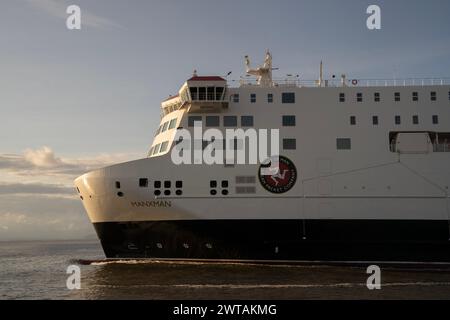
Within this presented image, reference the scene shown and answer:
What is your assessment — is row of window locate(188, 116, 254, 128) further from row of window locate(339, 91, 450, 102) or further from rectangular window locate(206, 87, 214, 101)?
row of window locate(339, 91, 450, 102)

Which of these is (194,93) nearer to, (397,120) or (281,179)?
(281,179)

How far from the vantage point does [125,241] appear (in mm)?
22500

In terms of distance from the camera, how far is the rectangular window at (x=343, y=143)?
75.6ft

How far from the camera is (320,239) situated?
21.8 metres

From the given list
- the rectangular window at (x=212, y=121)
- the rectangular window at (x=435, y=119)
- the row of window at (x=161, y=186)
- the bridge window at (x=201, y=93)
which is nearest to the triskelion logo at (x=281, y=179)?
the rectangular window at (x=212, y=121)

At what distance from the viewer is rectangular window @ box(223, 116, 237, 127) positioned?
23.5 m

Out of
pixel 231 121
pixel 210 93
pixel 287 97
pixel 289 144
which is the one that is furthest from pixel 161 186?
pixel 287 97
